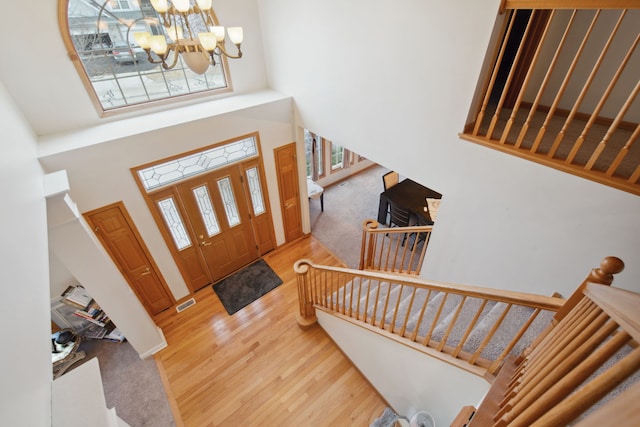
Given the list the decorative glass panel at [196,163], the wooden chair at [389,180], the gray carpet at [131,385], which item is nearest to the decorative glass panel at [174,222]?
the decorative glass panel at [196,163]

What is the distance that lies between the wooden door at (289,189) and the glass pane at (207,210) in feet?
3.73

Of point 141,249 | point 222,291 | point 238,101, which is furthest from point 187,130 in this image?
Result: point 222,291

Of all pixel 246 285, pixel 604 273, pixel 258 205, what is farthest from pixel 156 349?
pixel 604 273

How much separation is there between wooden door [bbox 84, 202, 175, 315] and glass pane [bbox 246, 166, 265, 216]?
1644 millimetres

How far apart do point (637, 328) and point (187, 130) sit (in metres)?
3.80

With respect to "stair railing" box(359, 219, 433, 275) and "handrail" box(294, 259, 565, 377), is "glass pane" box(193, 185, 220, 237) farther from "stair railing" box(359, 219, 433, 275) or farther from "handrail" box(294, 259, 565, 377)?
"stair railing" box(359, 219, 433, 275)

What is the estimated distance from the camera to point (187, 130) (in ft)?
11.0

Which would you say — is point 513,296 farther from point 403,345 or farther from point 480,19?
point 480,19

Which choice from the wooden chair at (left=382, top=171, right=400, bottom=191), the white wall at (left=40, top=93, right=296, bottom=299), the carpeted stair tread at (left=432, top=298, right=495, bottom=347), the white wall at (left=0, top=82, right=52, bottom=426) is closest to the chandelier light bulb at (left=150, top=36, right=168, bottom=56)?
the white wall at (left=0, top=82, right=52, bottom=426)

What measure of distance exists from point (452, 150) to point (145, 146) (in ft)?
10.5

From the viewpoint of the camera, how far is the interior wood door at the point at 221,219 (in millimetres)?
3918

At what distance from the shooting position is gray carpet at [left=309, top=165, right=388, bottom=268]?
17.6ft

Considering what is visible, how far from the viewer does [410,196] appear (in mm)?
5223

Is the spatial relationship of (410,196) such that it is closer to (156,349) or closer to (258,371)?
(258,371)
